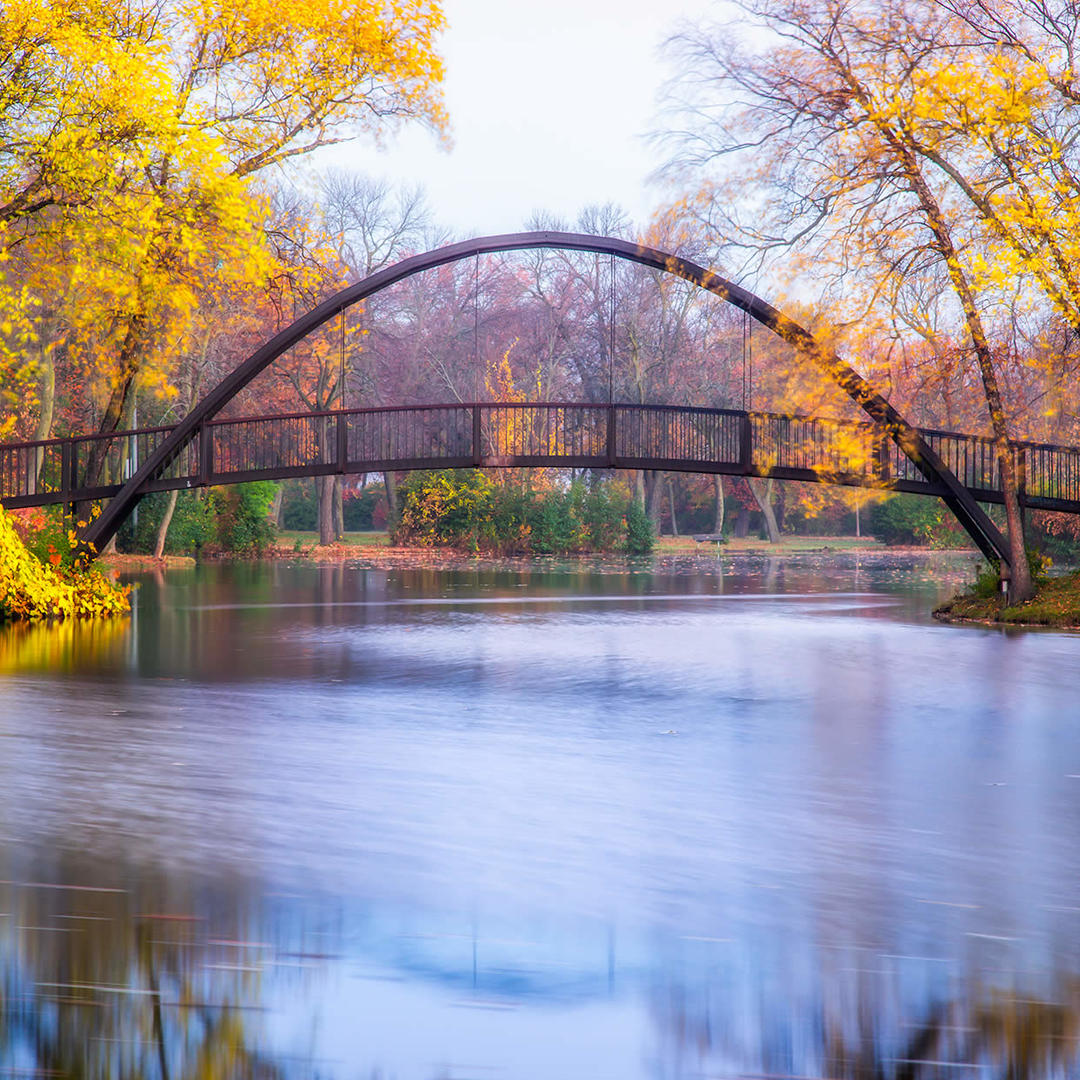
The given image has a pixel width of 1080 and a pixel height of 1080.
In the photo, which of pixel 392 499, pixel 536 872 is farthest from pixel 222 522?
pixel 536 872

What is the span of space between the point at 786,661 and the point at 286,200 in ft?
120

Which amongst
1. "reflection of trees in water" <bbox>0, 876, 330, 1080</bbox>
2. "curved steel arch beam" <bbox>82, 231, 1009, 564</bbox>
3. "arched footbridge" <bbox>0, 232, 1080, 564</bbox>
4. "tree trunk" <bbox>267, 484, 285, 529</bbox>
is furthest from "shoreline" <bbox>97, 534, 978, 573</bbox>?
"reflection of trees in water" <bbox>0, 876, 330, 1080</bbox>

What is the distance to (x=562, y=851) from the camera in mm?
7301

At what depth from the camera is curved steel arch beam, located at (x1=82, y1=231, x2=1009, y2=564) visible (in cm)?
2264

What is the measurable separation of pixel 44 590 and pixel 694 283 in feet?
38.3

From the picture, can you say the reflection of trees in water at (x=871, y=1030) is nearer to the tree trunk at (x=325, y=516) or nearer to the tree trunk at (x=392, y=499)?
the tree trunk at (x=392, y=499)

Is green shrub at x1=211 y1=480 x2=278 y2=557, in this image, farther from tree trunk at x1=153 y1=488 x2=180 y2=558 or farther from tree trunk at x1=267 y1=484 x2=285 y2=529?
tree trunk at x1=267 y1=484 x2=285 y2=529

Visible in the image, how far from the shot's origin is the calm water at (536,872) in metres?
4.57

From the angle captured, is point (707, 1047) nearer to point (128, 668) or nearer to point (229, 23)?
point (128, 668)

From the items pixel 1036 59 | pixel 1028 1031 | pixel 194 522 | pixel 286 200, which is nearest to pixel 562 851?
pixel 1028 1031

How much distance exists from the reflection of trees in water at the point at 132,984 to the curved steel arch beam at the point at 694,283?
17.3 meters

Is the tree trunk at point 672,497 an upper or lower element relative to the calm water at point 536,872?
upper

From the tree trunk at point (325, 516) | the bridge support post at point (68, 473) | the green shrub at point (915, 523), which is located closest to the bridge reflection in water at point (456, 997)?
the bridge support post at point (68, 473)

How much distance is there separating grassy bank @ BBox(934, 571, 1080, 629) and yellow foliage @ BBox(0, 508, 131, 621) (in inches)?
575
